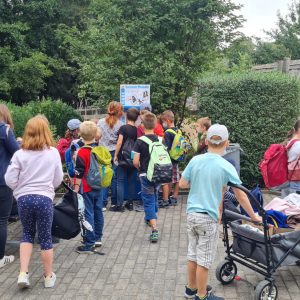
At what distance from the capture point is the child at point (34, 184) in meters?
4.54

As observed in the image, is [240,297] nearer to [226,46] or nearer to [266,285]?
[266,285]

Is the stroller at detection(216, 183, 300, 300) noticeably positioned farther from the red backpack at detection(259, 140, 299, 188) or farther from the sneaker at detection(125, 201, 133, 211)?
the sneaker at detection(125, 201, 133, 211)

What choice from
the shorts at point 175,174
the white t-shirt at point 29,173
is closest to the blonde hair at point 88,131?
the white t-shirt at point 29,173

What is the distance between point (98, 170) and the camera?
18.0ft

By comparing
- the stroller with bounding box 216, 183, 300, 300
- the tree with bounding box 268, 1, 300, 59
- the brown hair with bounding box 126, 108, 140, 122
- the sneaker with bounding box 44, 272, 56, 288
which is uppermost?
the tree with bounding box 268, 1, 300, 59

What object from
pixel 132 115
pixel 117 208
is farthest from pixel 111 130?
pixel 117 208

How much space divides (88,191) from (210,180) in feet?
6.59

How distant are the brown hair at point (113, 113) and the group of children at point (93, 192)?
60.3 inches

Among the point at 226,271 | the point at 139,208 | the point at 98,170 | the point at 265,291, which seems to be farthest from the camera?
the point at 139,208

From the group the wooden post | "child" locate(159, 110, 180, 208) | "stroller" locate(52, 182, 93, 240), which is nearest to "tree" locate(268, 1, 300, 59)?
the wooden post

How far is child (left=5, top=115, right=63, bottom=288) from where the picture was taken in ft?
14.9

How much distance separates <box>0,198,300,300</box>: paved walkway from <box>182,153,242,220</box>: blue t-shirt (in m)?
1.05

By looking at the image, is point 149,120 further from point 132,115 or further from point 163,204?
point 163,204

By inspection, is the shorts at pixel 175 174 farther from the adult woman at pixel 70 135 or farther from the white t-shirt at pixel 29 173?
the white t-shirt at pixel 29 173
